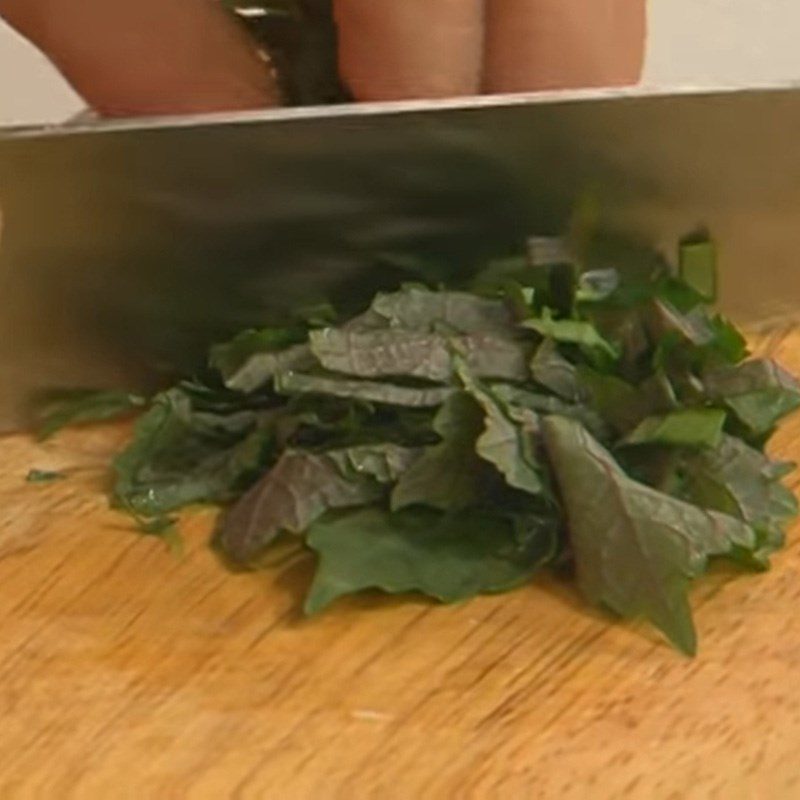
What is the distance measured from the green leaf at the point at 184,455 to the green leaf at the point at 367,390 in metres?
0.02

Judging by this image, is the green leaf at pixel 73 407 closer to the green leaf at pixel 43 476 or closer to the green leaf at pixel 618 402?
the green leaf at pixel 43 476

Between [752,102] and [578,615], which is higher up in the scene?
[752,102]

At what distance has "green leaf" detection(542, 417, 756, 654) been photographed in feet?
1.77

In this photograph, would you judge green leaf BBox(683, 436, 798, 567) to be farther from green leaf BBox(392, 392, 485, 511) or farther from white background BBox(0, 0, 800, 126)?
white background BBox(0, 0, 800, 126)

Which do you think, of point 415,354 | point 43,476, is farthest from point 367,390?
point 43,476

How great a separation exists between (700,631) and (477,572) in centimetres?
7

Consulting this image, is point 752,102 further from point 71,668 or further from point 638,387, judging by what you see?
point 71,668

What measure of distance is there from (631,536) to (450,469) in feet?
0.22

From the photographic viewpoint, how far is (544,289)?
652 mm

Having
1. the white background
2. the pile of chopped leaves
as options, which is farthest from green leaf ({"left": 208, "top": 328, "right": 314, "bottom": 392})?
the white background

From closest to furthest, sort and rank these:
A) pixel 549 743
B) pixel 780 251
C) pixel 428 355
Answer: pixel 549 743, pixel 428 355, pixel 780 251

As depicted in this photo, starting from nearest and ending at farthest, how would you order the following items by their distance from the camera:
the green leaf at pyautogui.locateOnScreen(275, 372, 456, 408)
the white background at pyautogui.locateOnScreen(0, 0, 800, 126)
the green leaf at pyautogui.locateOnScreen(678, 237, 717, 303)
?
the green leaf at pyautogui.locateOnScreen(275, 372, 456, 408), the green leaf at pyautogui.locateOnScreen(678, 237, 717, 303), the white background at pyautogui.locateOnScreen(0, 0, 800, 126)

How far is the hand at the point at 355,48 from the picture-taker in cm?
65

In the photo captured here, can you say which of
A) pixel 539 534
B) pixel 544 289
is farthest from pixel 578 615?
pixel 544 289
